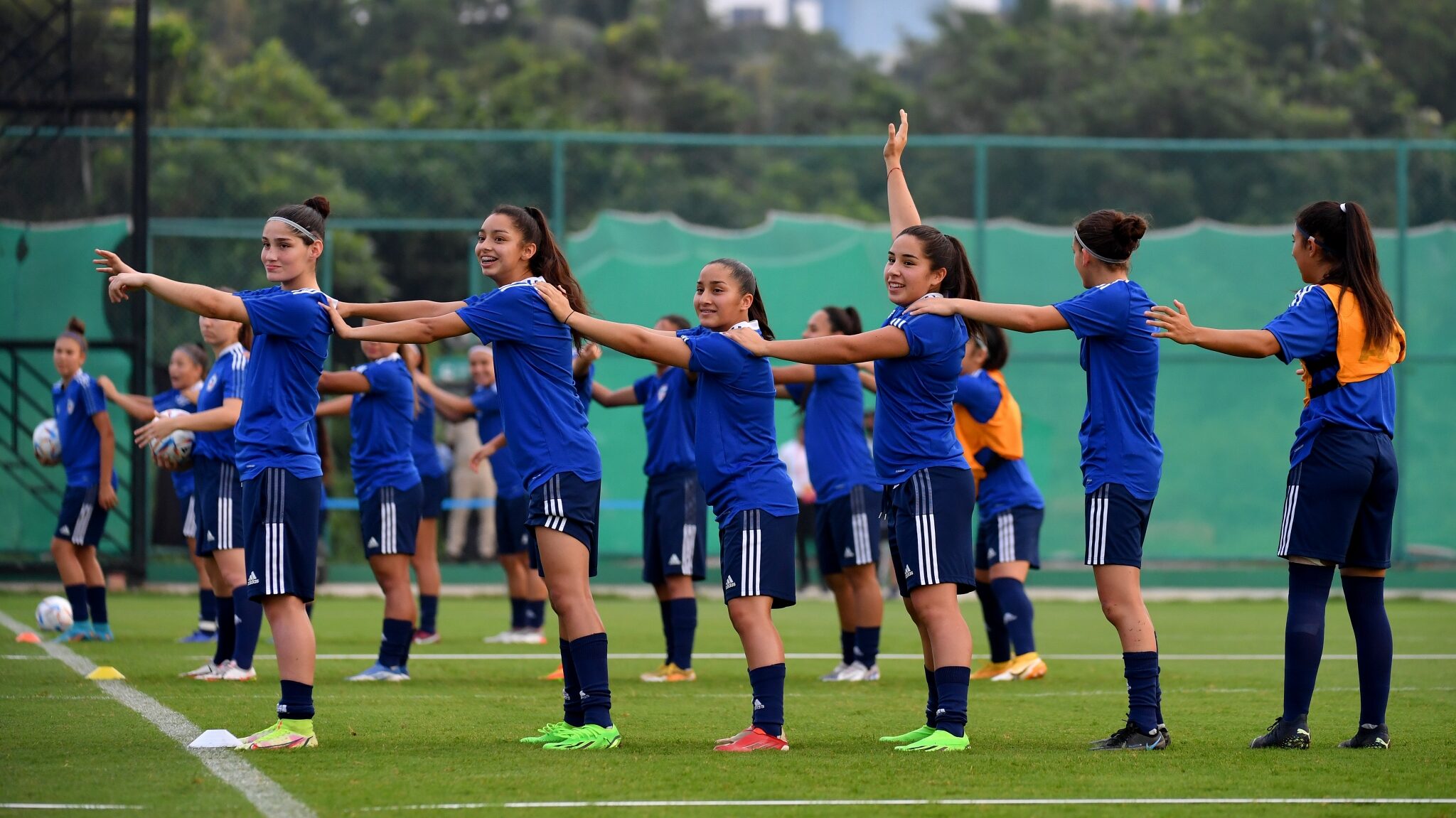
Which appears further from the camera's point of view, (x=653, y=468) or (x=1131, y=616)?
(x=653, y=468)

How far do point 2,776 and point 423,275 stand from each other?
1682 centimetres

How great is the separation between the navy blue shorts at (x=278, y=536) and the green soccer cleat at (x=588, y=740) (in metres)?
1.18

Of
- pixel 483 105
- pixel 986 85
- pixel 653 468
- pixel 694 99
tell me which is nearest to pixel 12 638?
pixel 653 468

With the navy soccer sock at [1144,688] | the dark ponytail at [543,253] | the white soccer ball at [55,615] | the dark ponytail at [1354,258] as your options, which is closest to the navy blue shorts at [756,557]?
the dark ponytail at [543,253]

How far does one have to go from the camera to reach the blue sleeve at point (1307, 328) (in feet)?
21.4

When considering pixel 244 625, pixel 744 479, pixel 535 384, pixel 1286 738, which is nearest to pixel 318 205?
pixel 535 384

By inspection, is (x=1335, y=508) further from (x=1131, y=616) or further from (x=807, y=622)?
(x=807, y=622)

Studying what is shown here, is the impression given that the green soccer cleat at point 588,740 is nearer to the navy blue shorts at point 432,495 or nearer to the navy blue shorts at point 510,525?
the navy blue shorts at point 510,525

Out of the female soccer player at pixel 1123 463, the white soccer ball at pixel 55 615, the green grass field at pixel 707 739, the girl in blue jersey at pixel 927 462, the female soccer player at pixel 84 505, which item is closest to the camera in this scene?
the green grass field at pixel 707 739

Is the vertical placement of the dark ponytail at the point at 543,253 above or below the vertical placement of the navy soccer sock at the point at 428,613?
above

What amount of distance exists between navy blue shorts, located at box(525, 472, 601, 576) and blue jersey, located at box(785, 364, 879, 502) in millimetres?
3333

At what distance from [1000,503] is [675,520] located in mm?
2009

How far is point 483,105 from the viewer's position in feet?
103

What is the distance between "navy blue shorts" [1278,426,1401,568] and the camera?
6668 millimetres
